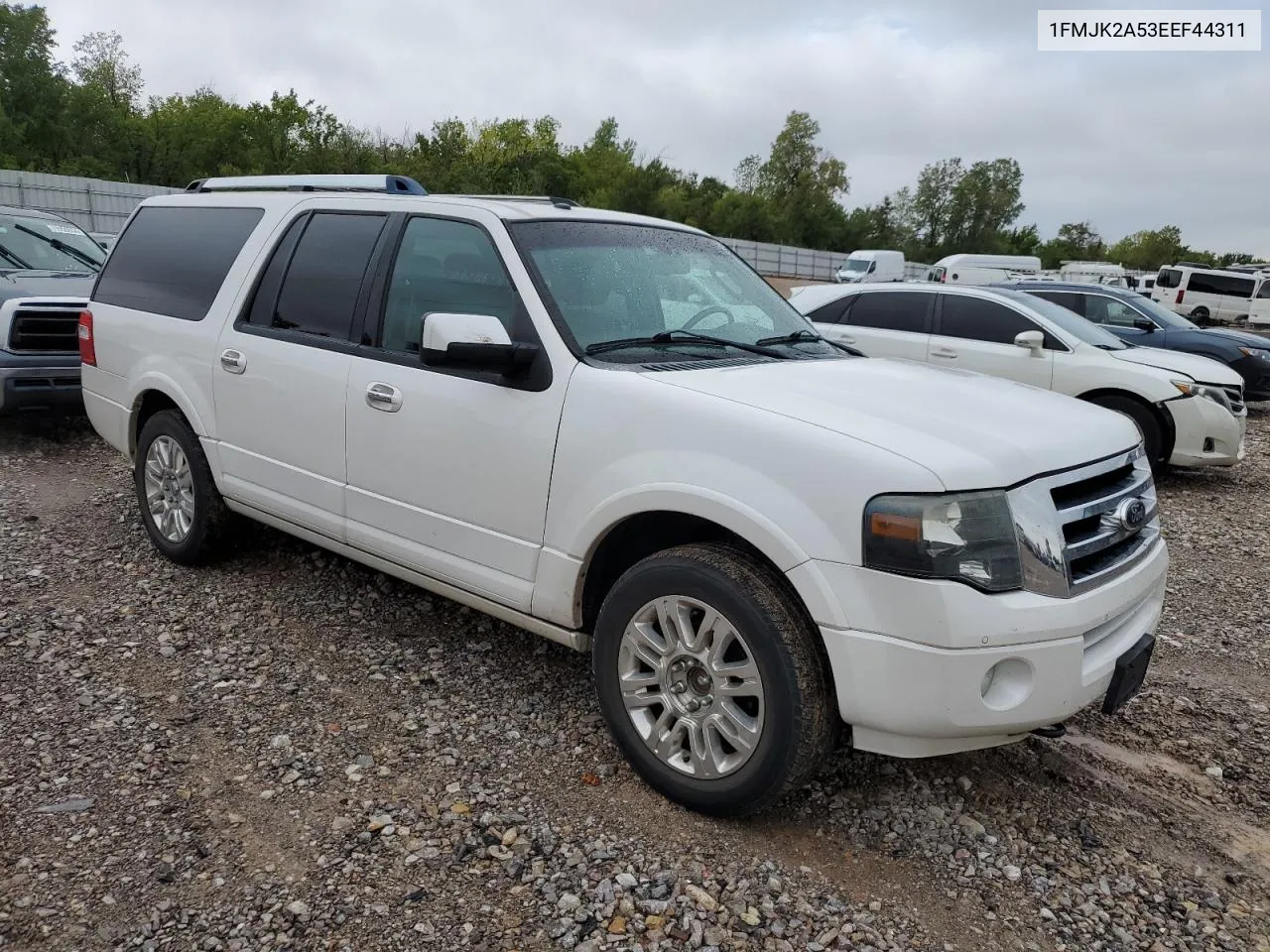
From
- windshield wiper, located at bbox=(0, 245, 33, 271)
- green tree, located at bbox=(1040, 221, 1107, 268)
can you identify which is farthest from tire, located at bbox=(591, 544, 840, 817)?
green tree, located at bbox=(1040, 221, 1107, 268)

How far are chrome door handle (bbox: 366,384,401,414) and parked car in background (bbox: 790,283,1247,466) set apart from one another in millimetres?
5153

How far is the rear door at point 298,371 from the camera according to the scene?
398 cm

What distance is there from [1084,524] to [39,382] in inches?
300

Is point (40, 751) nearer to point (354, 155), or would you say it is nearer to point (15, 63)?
point (354, 155)

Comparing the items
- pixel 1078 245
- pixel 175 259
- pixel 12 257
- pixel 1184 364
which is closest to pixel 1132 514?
pixel 175 259

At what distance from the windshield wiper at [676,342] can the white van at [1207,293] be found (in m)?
29.5

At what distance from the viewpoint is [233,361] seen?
14.4 feet

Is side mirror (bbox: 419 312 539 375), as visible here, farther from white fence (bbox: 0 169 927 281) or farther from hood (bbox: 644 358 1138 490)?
white fence (bbox: 0 169 927 281)

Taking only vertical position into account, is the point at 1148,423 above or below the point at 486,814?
above

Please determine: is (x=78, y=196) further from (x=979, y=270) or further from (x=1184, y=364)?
(x=1184, y=364)

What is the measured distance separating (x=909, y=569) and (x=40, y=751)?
9.65 feet

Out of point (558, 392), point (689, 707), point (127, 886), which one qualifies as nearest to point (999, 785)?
point (689, 707)

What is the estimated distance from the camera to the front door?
332 centimetres

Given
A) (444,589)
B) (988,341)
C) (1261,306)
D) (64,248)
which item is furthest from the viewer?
(1261,306)
